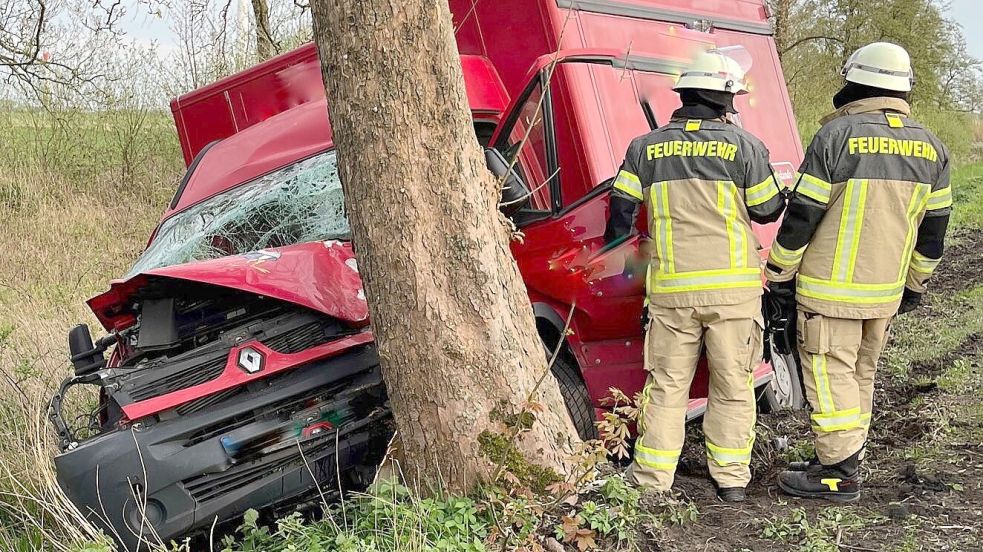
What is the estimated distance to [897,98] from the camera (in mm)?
3420

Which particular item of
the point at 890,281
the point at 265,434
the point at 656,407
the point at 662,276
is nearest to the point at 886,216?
the point at 890,281

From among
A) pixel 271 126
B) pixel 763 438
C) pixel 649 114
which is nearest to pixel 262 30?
pixel 271 126

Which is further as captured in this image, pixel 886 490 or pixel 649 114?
pixel 649 114

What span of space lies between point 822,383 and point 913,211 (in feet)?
2.59

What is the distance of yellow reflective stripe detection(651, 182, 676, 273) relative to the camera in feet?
11.1

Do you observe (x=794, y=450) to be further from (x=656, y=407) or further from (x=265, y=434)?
(x=265, y=434)

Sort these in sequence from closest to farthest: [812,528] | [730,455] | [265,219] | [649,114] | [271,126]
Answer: [812,528] < [730,455] < [649,114] < [265,219] < [271,126]

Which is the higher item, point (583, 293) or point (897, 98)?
point (897, 98)

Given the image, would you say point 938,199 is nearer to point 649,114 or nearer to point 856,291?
point 856,291

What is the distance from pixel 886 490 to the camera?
131 inches

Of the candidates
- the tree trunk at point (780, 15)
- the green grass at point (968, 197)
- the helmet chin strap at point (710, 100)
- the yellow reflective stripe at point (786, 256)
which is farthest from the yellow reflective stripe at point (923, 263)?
the tree trunk at point (780, 15)

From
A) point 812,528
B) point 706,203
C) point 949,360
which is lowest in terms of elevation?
point 949,360

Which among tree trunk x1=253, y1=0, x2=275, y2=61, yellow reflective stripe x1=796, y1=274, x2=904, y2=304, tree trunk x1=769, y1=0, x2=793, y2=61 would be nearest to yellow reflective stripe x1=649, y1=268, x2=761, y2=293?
yellow reflective stripe x1=796, y1=274, x2=904, y2=304

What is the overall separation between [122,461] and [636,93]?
2.70 metres
